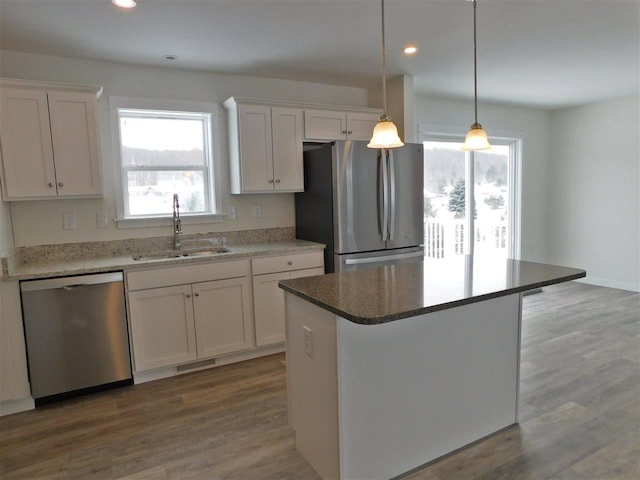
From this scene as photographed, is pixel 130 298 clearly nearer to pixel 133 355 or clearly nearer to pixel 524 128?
pixel 133 355

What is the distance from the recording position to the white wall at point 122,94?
3.18 m

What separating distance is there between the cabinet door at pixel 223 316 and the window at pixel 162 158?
78cm

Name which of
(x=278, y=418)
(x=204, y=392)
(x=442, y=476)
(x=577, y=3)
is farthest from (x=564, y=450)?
(x=577, y=3)

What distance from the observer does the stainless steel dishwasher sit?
2764mm

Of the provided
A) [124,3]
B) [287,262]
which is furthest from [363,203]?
[124,3]

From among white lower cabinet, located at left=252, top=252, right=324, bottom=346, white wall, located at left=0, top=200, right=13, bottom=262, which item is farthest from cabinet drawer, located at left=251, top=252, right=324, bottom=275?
white wall, located at left=0, top=200, right=13, bottom=262

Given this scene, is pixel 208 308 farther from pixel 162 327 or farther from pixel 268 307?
pixel 268 307

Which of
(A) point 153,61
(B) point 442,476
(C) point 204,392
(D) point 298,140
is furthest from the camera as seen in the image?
(D) point 298,140

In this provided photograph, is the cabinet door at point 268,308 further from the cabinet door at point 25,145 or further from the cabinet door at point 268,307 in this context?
the cabinet door at point 25,145

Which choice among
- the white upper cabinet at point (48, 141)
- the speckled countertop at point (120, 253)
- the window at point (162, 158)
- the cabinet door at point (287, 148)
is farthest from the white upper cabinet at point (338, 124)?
the white upper cabinet at point (48, 141)

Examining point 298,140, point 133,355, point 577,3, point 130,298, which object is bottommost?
point 133,355

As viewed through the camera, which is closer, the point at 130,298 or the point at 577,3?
the point at 577,3

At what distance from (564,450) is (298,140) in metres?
2.99

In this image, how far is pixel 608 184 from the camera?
5570mm
